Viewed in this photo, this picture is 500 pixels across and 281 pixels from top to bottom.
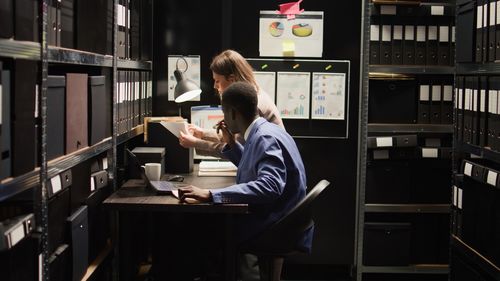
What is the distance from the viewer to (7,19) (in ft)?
5.66

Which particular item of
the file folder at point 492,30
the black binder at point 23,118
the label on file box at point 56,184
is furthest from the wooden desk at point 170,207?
the file folder at point 492,30

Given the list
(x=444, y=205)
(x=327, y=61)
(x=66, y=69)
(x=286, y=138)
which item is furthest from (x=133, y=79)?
(x=444, y=205)

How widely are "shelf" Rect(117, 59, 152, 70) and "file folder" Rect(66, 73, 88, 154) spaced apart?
2.09ft

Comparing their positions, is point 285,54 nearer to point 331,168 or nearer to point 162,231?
point 331,168

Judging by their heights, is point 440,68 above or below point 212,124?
above

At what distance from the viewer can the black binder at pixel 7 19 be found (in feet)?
5.56

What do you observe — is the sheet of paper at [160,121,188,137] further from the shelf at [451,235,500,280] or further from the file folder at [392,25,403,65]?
the shelf at [451,235,500,280]

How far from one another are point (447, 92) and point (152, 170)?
207 centimetres

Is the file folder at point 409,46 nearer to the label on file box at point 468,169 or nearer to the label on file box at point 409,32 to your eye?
the label on file box at point 409,32

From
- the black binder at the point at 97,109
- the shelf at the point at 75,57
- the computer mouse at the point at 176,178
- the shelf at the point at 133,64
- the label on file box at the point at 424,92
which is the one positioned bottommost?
the computer mouse at the point at 176,178

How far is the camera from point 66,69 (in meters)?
2.99

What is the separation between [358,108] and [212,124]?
3.37ft

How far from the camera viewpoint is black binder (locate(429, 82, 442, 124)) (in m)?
4.29

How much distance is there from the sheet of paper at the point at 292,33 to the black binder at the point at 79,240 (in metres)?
2.17
